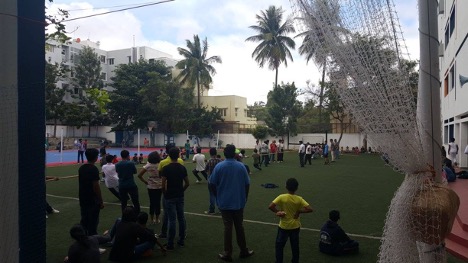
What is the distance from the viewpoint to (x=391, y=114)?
106 inches

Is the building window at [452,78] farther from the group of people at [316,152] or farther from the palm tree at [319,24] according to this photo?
the palm tree at [319,24]

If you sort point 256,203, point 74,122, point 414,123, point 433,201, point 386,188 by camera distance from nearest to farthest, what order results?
point 433,201
point 414,123
point 256,203
point 386,188
point 74,122

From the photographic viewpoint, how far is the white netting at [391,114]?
258 centimetres

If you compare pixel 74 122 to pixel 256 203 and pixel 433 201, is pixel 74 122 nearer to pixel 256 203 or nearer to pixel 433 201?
pixel 256 203

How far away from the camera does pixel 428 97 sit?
276 cm

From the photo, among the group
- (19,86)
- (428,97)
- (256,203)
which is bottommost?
(256,203)

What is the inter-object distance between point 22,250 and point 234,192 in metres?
2.86

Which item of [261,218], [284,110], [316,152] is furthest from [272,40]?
[261,218]

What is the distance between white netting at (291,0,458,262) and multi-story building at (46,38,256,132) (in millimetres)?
43168

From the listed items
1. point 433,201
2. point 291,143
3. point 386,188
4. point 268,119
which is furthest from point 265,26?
point 433,201

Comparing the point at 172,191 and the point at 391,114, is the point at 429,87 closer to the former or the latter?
the point at 391,114

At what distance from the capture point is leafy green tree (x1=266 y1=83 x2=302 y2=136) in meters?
39.9

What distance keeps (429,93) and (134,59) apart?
192 ft

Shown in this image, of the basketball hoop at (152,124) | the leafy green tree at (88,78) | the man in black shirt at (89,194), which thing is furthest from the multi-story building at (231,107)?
the man in black shirt at (89,194)
